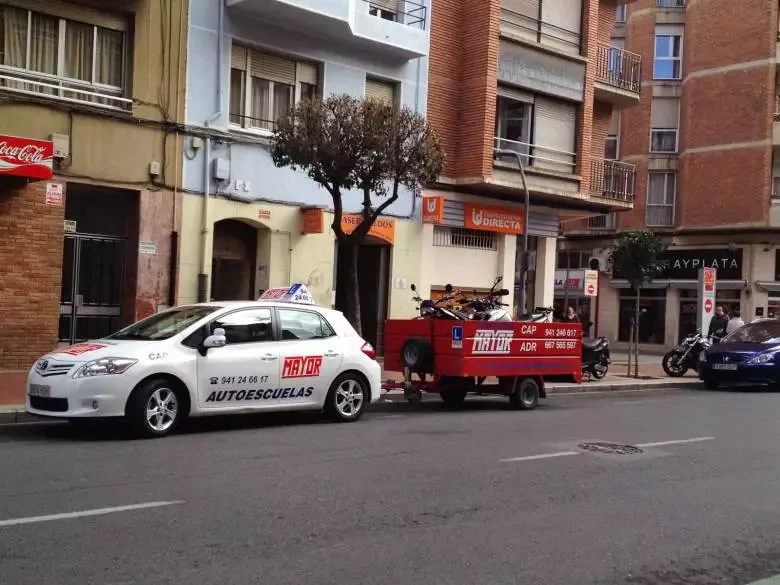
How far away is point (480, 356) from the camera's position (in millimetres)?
12398

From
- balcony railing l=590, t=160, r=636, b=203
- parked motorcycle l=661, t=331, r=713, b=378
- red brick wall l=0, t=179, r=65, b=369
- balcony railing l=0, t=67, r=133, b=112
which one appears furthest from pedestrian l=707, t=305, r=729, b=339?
red brick wall l=0, t=179, r=65, b=369

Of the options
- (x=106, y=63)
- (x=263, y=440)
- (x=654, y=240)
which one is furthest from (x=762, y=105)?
(x=263, y=440)

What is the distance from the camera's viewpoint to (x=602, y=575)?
199 inches

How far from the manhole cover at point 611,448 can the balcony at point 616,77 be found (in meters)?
16.3

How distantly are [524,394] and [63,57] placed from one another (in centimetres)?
994

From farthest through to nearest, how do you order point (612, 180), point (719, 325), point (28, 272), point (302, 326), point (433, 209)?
point (612, 180), point (719, 325), point (433, 209), point (28, 272), point (302, 326)

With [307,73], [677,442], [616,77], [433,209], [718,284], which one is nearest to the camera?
[677,442]

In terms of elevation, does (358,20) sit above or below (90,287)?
above

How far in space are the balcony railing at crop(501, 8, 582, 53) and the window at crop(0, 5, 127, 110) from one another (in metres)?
9.96

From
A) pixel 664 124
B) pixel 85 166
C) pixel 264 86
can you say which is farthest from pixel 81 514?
pixel 664 124

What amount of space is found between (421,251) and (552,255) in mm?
5282

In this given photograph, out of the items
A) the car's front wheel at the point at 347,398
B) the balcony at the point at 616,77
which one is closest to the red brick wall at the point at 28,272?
the car's front wheel at the point at 347,398

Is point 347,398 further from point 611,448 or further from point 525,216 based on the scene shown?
point 525,216

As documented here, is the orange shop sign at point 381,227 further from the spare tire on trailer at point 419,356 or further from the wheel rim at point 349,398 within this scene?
the wheel rim at point 349,398
